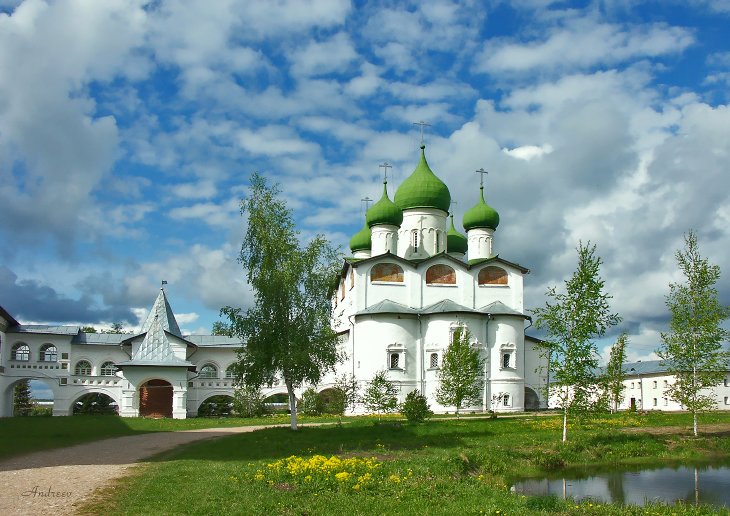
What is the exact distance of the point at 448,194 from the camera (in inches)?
1626

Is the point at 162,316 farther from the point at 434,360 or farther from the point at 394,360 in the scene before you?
the point at 434,360

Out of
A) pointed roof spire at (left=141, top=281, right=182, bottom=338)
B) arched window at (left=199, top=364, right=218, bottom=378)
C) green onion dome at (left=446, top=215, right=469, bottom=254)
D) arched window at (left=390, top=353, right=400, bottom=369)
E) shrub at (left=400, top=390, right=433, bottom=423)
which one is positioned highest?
green onion dome at (left=446, top=215, right=469, bottom=254)

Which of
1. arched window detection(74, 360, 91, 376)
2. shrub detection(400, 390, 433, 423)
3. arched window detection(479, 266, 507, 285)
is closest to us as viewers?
shrub detection(400, 390, 433, 423)

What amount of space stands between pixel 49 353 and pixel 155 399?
8147 mm

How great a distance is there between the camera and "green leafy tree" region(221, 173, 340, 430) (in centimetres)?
2253

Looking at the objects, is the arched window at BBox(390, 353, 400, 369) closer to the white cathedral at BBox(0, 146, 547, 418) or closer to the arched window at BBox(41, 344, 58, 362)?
the white cathedral at BBox(0, 146, 547, 418)

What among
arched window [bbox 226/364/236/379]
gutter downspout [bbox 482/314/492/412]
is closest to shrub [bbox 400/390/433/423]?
→ arched window [bbox 226/364/236/379]

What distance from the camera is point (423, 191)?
4072 centimetres

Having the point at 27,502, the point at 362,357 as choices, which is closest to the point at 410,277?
the point at 362,357

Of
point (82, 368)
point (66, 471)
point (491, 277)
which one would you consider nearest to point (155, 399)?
point (82, 368)

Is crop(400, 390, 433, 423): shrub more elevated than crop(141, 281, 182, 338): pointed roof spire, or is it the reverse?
crop(141, 281, 182, 338): pointed roof spire

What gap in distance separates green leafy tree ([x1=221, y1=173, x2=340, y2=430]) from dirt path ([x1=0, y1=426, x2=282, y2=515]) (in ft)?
11.1

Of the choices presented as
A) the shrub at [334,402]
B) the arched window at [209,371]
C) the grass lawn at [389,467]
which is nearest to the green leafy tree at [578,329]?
the grass lawn at [389,467]

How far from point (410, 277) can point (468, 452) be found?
2121cm
